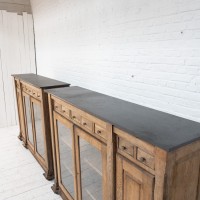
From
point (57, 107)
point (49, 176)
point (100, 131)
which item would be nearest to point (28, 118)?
point (49, 176)

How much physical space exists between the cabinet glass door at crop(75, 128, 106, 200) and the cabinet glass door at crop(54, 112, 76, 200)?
0.13m

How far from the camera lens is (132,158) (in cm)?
121

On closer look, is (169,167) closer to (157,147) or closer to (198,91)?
(157,147)

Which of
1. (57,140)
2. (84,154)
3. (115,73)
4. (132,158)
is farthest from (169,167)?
(57,140)

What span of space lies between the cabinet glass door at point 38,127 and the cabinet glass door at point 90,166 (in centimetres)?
102

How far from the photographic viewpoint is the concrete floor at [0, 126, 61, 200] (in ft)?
7.98

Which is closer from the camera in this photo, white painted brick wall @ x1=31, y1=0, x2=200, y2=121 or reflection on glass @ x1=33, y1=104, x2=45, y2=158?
white painted brick wall @ x1=31, y1=0, x2=200, y2=121

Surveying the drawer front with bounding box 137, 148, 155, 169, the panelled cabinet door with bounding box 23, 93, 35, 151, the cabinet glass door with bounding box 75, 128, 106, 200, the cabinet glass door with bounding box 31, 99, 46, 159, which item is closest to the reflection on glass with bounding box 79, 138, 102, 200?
the cabinet glass door with bounding box 75, 128, 106, 200

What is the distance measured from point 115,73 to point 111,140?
95cm

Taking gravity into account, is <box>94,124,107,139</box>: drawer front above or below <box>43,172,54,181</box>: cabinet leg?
above

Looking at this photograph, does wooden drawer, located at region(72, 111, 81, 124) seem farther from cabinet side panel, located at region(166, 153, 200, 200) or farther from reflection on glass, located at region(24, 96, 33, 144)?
reflection on glass, located at region(24, 96, 33, 144)

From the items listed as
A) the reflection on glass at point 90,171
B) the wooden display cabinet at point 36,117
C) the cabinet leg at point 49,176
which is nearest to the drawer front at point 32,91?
the wooden display cabinet at point 36,117

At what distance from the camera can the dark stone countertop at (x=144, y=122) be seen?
1073mm

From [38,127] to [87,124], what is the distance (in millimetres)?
1397
